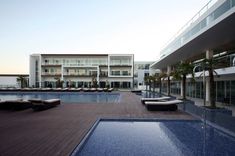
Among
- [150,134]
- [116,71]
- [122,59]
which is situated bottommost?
[150,134]

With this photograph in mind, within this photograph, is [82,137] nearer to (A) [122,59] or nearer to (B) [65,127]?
(B) [65,127]

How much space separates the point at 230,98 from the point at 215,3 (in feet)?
25.9

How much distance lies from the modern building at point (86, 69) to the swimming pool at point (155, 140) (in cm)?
3817

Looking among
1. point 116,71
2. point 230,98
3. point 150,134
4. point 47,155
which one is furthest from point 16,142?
point 116,71

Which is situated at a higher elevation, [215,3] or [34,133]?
[215,3]

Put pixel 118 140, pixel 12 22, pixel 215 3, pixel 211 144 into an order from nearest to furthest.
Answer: pixel 211 144 → pixel 118 140 → pixel 215 3 → pixel 12 22

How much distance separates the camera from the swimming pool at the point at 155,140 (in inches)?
225

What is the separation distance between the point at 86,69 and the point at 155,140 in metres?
42.8

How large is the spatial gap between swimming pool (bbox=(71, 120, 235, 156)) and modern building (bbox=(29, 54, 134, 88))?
3817cm

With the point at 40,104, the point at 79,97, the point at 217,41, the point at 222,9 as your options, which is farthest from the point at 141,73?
the point at 40,104

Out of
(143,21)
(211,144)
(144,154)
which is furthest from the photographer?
(143,21)

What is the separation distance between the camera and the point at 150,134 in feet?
25.2

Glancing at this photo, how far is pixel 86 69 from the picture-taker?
4862 centimetres

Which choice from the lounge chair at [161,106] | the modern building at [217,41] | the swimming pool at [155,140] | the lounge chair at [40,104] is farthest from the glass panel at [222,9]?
the lounge chair at [40,104]
